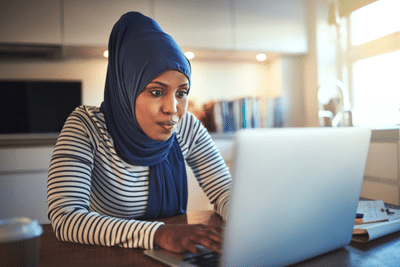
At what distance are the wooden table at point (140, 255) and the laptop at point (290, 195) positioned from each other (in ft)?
0.06

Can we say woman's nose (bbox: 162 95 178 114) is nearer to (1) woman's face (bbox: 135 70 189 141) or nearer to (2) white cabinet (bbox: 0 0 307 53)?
(1) woman's face (bbox: 135 70 189 141)

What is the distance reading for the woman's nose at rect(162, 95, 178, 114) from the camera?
98cm

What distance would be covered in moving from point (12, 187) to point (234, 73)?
85.6 inches

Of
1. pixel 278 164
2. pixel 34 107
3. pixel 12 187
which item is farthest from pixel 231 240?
pixel 34 107

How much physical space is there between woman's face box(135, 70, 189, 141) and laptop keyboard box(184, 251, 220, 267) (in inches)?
18.9

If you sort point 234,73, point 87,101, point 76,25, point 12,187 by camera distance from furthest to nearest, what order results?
point 234,73 → point 87,101 → point 76,25 → point 12,187

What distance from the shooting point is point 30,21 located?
248 cm

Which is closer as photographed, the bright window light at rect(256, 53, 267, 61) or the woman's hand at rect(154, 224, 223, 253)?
the woman's hand at rect(154, 224, 223, 253)

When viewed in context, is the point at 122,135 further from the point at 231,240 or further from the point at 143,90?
the point at 231,240

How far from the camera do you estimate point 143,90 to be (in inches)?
39.1

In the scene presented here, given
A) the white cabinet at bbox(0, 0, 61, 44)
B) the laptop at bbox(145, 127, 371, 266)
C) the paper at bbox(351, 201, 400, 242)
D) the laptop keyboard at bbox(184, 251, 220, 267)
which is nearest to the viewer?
the laptop at bbox(145, 127, 371, 266)

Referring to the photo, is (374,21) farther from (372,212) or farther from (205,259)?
(205,259)

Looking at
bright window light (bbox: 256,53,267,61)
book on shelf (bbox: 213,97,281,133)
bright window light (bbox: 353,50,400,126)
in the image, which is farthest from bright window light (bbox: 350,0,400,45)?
book on shelf (bbox: 213,97,281,133)

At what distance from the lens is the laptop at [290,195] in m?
0.45
